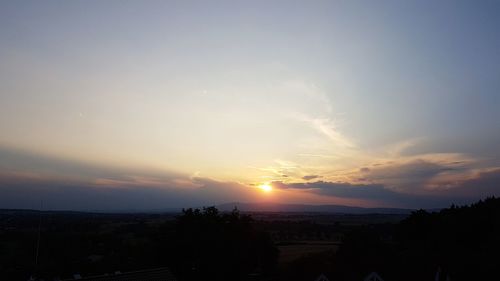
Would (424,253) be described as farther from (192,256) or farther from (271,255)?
(192,256)

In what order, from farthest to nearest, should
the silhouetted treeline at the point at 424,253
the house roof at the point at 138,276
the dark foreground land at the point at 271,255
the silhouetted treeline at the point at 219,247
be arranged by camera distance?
the silhouetted treeline at the point at 219,247, the dark foreground land at the point at 271,255, the silhouetted treeline at the point at 424,253, the house roof at the point at 138,276

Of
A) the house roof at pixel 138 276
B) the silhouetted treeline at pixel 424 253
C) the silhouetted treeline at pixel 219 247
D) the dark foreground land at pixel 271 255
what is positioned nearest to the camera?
the house roof at pixel 138 276

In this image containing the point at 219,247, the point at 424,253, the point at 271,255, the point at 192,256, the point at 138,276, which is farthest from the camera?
the point at 271,255

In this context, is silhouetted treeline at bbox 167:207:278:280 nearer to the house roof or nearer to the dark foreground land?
the dark foreground land

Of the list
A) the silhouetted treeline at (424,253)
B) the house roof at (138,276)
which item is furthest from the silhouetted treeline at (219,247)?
the house roof at (138,276)

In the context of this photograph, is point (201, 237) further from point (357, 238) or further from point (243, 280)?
point (357, 238)

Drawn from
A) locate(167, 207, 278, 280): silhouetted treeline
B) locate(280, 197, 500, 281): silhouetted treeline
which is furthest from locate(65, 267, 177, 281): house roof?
locate(280, 197, 500, 281): silhouetted treeline

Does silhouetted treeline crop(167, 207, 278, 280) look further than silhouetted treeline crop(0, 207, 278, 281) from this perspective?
Yes

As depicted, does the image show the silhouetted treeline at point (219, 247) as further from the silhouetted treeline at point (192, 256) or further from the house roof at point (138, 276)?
the house roof at point (138, 276)

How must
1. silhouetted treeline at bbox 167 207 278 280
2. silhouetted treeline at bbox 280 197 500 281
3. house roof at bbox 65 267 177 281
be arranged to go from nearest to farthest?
house roof at bbox 65 267 177 281
silhouetted treeline at bbox 280 197 500 281
silhouetted treeline at bbox 167 207 278 280

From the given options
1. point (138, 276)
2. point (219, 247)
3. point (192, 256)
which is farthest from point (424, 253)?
point (138, 276)

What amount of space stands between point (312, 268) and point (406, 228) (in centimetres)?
1639

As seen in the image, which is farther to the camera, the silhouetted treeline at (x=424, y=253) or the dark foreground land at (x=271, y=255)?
the dark foreground land at (x=271, y=255)

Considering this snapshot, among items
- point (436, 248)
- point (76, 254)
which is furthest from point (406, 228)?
point (76, 254)
